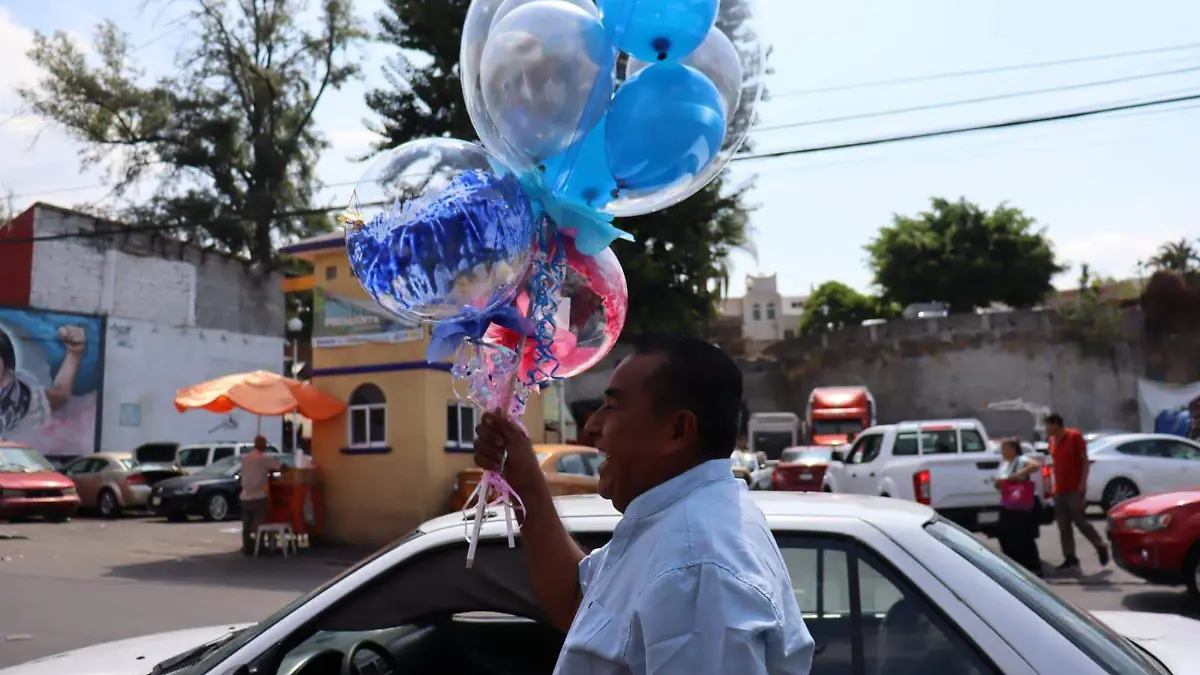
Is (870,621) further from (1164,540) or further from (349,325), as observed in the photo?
(349,325)

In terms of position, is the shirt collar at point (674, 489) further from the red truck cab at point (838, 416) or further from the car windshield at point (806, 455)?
the red truck cab at point (838, 416)

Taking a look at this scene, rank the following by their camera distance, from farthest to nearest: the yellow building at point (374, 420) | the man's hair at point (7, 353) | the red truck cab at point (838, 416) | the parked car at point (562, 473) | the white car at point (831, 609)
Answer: the red truck cab at point (838, 416)
the man's hair at point (7, 353)
the yellow building at point (374, 420)
the parked car at point (562, 473)
the white car at point (831, 609)

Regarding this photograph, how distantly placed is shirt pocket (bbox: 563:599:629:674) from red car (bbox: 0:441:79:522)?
21.3 m

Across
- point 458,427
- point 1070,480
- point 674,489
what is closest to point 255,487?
point 458,427

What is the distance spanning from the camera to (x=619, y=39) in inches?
94.6

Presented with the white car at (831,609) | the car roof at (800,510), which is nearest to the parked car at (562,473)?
the white car at (831,609)

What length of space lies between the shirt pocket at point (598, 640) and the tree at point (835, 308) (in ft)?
213

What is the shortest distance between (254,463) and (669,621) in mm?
14073

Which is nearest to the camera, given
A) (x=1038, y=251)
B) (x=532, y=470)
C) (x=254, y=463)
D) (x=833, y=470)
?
(x=532, y=470)

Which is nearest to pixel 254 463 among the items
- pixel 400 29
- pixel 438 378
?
pixel 438 378

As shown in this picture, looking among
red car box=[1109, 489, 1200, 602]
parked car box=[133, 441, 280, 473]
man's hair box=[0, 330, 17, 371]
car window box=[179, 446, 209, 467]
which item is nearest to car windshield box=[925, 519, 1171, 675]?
red car box=[1109, 489, 1200, 602]

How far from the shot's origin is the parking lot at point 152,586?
359 inches

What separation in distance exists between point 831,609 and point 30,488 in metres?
20.7

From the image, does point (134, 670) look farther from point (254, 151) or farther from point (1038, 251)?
point (1038, 251)
